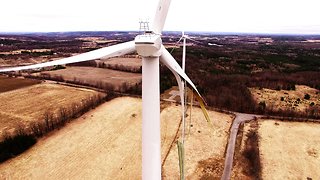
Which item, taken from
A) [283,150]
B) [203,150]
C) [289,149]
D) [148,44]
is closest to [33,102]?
[203,150]

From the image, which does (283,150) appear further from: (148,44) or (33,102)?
(33,102)

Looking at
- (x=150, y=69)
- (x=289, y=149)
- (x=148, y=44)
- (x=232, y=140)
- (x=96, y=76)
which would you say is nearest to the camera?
(x=148, y=44)

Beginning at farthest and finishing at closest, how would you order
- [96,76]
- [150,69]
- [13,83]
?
[96,76] < [13,83] < [150,69]

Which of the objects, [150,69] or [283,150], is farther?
[283,150]

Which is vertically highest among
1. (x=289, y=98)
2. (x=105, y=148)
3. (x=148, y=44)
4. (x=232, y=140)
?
(x=148, y=44)

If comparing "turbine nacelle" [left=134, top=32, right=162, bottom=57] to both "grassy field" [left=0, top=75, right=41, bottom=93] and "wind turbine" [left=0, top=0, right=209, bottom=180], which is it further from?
"grassy field" [left=0, top=75, right=41, bottom=93]

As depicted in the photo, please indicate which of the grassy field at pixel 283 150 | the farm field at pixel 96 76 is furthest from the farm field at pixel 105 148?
the farm field at pixel 96 76

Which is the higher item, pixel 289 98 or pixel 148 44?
pixel 148 44

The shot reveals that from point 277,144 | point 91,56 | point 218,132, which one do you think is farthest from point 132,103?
point 91,56
